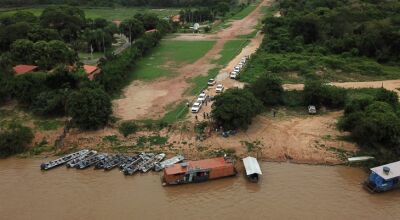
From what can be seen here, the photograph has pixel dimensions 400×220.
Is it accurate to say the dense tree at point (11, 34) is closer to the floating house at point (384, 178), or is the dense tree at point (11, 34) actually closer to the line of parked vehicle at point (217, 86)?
the line of parked vehicle at point (217, 86)

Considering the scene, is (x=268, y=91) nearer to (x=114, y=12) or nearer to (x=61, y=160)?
(x=61, y=160)

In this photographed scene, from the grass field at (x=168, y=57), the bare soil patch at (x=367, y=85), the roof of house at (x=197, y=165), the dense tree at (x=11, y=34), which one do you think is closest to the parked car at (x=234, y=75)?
the bare soil patch at (x=367, y=85)

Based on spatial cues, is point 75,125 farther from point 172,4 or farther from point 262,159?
point 172,4

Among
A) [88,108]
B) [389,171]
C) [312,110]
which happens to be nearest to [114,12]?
[88,108]

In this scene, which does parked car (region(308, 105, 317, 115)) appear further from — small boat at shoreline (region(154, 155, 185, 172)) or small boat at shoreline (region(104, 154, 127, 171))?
small boat at shoreline (region(104, 154, 127, 171))

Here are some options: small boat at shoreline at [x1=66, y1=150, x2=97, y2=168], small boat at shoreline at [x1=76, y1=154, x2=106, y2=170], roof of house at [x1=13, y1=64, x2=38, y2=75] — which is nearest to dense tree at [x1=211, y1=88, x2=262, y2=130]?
small boat at shoreline at [x1=76, y1=154, x2=106, y2=170]

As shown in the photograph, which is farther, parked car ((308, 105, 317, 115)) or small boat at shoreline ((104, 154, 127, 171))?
parked car ((308, 105, 317, 115))
